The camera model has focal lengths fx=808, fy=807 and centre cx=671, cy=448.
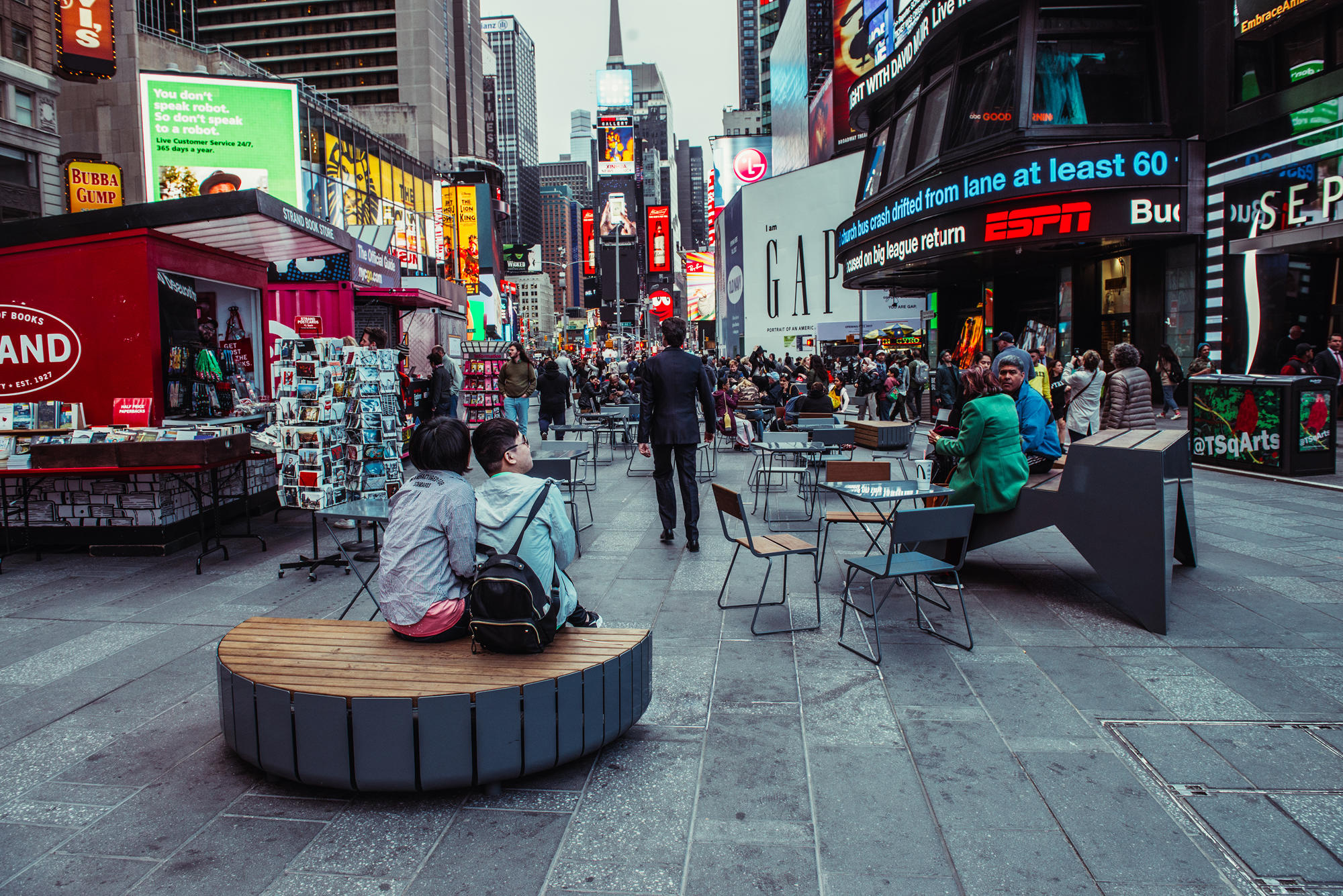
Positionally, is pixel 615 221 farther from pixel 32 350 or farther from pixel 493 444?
pixel 493 444

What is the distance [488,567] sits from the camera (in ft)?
10.4

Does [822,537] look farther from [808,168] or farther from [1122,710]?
[808,168]

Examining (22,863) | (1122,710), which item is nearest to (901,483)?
(1122,710)

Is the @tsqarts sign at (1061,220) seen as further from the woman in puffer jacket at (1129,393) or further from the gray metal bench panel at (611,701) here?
the gray metal bench panel at (611,701)

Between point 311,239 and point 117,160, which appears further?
point 117,160

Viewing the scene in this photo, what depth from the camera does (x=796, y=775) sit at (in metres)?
3.22

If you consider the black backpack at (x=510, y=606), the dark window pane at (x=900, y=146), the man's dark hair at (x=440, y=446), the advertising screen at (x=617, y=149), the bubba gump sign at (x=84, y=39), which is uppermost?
the advertising screen at (x=617, y=149)

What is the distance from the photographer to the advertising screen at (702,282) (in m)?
91.2

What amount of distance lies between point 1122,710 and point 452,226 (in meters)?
52.7

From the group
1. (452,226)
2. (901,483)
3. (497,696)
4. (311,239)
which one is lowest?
(497,696)

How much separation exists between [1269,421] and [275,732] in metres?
11.6

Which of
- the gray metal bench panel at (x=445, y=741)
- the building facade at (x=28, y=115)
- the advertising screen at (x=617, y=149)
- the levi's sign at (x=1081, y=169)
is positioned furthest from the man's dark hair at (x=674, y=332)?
the advertising screen at (x=617, y=149)

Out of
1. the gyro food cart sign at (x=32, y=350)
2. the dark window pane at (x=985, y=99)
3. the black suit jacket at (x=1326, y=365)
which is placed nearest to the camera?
the gyro food cart sign at (x=32, y=350)

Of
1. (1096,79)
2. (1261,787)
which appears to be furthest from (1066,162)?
(1261,787)
